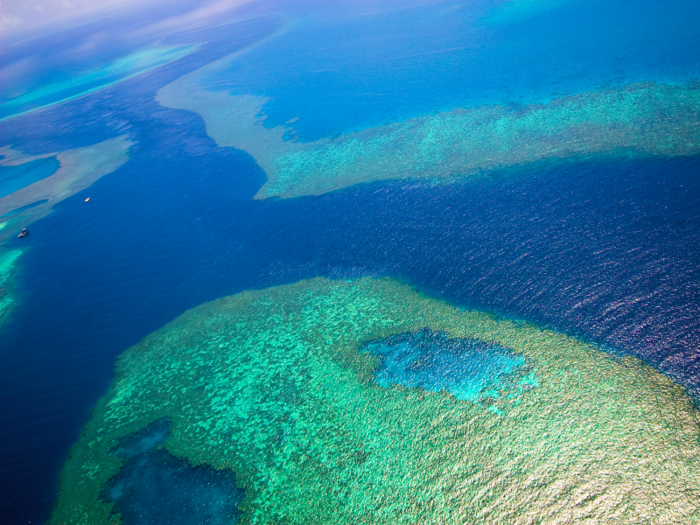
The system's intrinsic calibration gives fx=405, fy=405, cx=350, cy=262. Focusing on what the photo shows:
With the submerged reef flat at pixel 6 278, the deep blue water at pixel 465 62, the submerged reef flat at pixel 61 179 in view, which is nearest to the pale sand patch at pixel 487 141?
the deep blue water at pixel 465 62

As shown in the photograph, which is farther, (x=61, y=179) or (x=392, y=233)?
(x=61, y=179)

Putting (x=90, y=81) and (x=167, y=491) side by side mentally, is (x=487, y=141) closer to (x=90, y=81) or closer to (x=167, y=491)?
(x=167, y=491)

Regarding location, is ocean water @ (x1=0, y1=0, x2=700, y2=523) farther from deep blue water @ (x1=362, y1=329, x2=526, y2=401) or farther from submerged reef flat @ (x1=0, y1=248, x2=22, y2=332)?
deep blue water @ (x1=362, y1=329, x2=526, y2=401)

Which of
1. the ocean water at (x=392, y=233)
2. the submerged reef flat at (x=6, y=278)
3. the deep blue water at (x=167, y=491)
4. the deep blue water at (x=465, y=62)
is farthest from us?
the deep blue water at (x=465, y=62)

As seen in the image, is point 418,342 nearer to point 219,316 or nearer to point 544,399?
point 544,399

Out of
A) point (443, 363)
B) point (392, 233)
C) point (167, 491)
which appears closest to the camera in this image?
point (167, 491)

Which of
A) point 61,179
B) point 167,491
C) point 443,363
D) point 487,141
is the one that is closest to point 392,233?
point 443,363

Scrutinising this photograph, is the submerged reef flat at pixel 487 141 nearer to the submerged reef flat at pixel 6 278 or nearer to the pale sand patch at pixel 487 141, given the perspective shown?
the pale sand patch at pixel 487 141
